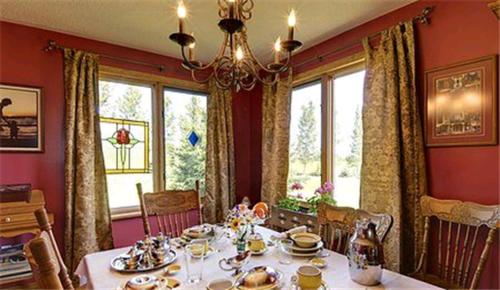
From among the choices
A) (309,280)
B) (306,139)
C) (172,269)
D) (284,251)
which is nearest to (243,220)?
(284,251)

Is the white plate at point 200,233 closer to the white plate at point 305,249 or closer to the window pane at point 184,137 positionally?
the white plate at point 305,249

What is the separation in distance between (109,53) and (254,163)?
7.35ft

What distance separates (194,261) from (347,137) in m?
2.05

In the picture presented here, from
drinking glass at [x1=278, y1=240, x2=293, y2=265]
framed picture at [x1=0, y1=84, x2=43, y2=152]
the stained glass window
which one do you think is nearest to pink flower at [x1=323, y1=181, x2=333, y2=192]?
drinking glass at [x1=278, y1=240, x2=293, y2=265]

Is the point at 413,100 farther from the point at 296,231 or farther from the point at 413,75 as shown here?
the point at 296,231

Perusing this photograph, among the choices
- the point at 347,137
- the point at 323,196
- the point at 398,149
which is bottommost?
the point at 323,196

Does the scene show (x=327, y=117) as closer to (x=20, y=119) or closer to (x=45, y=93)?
(x=45, y=93)

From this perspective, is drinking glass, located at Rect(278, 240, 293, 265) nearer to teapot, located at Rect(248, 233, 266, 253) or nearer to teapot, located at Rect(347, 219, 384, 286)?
teapot, located at Rect(248, 233, 266, 253)

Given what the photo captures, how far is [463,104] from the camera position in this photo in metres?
1.96

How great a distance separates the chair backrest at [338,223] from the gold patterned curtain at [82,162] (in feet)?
7.32

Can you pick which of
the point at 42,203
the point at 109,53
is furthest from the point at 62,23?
the point at 42,203

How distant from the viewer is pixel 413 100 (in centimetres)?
218

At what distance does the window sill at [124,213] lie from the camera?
3.08 meters

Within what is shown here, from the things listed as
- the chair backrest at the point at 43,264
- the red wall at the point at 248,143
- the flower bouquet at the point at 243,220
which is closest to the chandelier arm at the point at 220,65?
the flower bouquet at the point at 243,220
